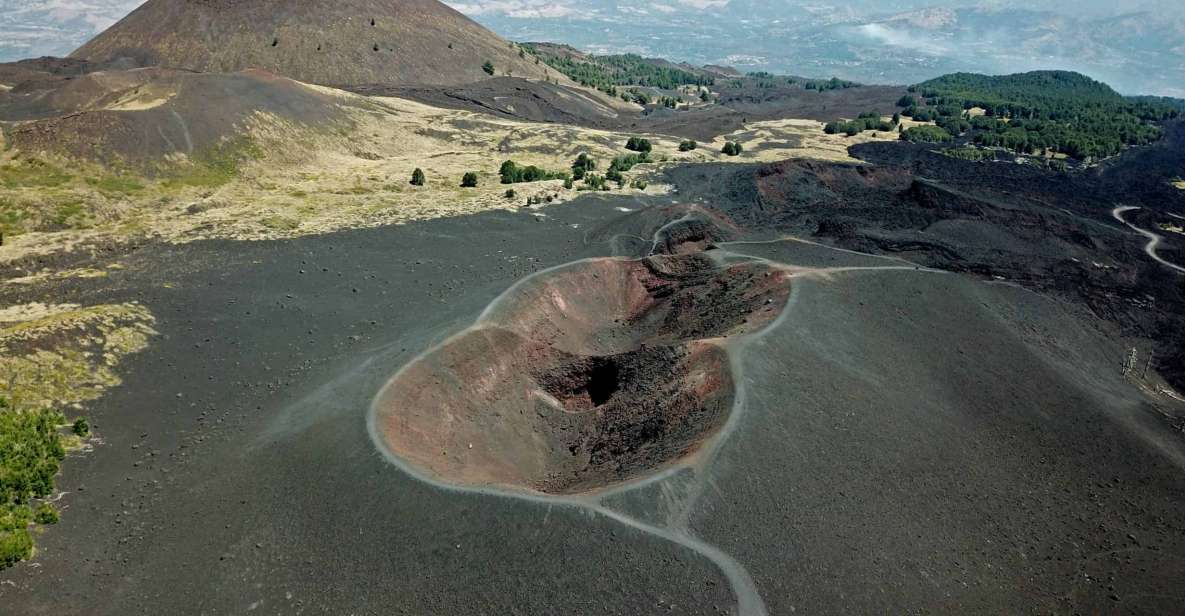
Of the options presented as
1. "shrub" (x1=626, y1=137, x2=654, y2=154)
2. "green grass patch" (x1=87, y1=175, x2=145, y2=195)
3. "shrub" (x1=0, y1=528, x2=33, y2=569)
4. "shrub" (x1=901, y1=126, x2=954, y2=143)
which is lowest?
"shrub" (x1=0, y1=528, x2=33, y2=569)

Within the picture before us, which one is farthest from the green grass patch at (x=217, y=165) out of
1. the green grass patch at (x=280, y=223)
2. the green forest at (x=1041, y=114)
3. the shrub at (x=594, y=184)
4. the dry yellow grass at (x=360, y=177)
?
the green forest at (x=1041, y=114)

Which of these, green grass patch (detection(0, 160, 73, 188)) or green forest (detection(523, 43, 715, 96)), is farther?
green forest (detection(523, 43, 715, 96))

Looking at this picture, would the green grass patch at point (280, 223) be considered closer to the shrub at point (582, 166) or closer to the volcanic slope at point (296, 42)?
the shrub at point (582, 166)

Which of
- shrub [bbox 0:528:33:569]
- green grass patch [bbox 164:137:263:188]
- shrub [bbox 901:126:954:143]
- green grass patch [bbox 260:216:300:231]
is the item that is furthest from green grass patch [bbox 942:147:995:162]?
shrub [bbox 0:528:33:569]

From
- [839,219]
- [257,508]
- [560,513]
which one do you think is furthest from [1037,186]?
[257,508]

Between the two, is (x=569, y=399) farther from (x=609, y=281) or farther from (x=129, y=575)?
(x=129, y=575)

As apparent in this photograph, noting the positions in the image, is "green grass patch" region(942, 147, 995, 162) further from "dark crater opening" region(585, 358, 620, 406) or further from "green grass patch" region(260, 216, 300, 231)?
"green grass patch" region(260, 216, 300, 231)
